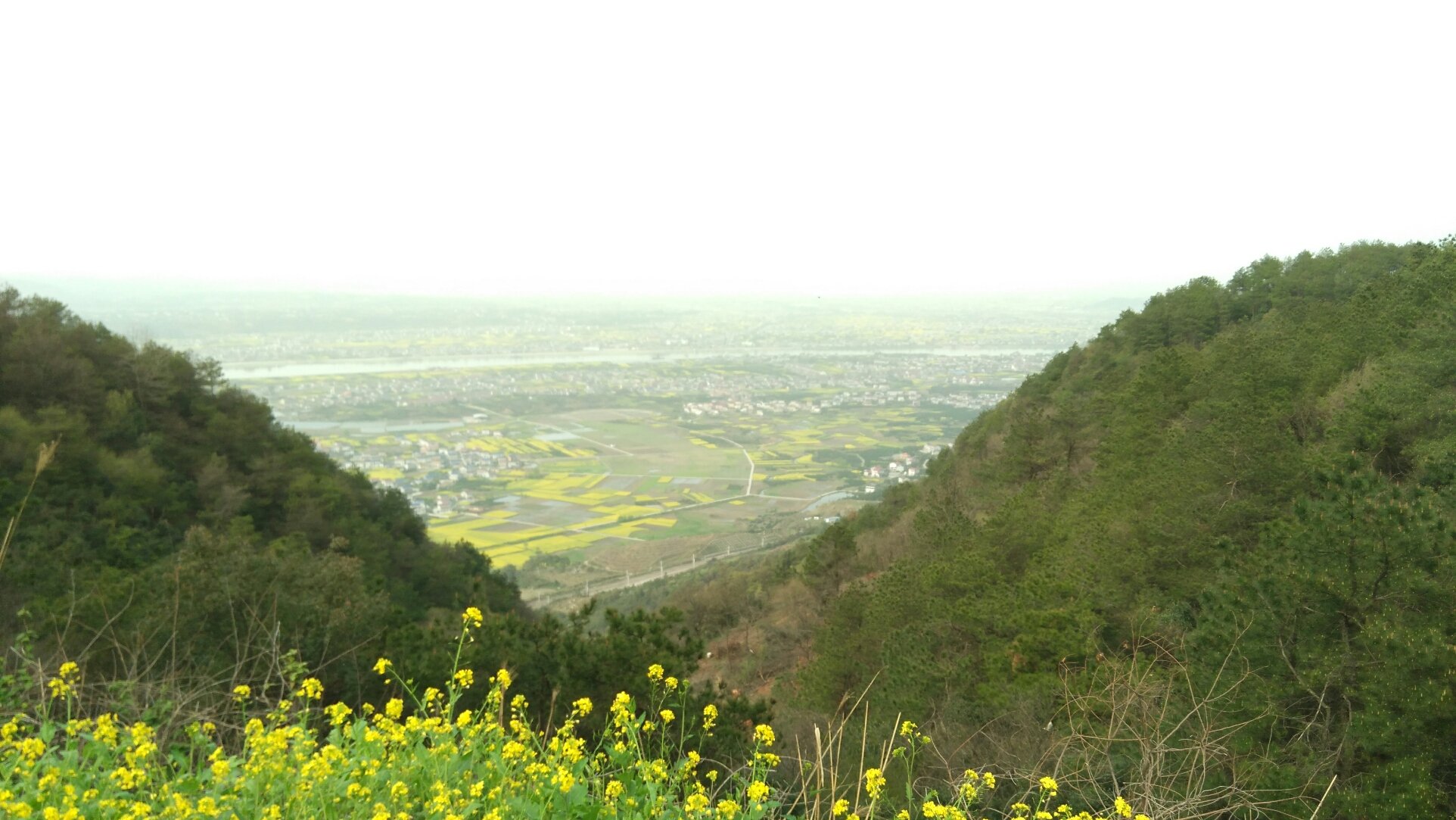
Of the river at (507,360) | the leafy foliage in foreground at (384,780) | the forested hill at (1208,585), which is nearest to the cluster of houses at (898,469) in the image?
the forested hill at (1208,585)

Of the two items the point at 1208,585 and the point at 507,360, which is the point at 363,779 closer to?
the point at 1208,585

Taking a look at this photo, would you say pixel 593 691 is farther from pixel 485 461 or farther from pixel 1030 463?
pixel 485 461

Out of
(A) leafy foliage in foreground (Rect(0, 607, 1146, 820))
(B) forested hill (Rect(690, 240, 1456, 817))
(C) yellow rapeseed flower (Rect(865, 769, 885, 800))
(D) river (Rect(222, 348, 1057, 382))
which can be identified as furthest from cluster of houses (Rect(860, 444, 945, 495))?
(C) yellow rapeseed flower (Rect(865, 769, 885, 800))

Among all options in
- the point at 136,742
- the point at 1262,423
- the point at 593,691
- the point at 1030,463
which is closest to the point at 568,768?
the point at 136,742

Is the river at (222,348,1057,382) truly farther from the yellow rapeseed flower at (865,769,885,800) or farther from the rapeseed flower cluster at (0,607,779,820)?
the yellow rapeseed flower at (865,769,885,800)

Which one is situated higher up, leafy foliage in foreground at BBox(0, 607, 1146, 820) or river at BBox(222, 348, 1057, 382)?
leafy foliage in foreground at BBox(0, 607, 1146, 820)

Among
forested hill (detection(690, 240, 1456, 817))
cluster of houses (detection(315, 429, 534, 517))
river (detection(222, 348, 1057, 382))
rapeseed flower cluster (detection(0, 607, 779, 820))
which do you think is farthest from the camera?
river (detection(222, 348, 1057, 382))
